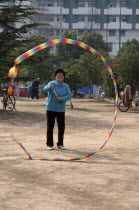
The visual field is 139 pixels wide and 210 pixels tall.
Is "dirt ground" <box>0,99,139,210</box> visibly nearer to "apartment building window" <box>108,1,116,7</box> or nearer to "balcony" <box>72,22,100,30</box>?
"balcony" <box>72,22,100,30</box>

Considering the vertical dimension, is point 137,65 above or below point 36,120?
above

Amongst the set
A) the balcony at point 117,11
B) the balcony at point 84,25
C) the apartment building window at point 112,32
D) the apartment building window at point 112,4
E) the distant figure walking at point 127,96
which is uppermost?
the apartment building window at point 112,4

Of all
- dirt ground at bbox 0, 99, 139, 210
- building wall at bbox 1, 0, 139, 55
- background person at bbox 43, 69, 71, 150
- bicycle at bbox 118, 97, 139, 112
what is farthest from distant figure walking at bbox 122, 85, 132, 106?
building wall at bbox 1, 0, 139, 55

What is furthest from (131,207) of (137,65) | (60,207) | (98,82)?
(98,82)

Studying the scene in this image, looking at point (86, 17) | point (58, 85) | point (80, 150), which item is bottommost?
point (80, 150)

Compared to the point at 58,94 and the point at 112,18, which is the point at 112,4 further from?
the point at 58,94

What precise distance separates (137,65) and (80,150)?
18551 mm

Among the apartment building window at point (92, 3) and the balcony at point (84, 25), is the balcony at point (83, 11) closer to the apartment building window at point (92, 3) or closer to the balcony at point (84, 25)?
the apartment building window at point (92, 3)

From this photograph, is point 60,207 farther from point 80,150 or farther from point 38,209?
point 80,150

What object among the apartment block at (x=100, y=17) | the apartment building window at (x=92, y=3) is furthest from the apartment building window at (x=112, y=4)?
the apartment building window at (x=92, y=3)

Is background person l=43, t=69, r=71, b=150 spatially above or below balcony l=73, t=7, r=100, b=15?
Result: below

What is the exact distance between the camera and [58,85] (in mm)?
10641

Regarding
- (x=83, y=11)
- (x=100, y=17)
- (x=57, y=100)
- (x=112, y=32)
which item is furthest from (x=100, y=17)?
(x=57, y=100)

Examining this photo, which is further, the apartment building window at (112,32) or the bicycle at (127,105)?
the apartment building window at (112,32)
